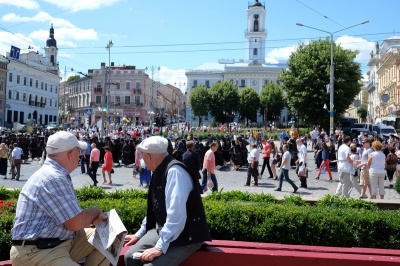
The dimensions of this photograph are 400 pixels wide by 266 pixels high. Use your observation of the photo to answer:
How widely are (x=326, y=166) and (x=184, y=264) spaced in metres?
14.9

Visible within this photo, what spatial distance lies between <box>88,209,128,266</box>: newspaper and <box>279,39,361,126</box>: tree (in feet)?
129

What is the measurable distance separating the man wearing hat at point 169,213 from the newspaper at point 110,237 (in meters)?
0.26

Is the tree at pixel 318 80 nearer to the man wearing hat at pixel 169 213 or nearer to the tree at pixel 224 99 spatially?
the man wearing hat at pixel 169 213

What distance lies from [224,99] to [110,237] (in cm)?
8388

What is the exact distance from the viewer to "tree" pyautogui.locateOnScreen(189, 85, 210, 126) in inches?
3504

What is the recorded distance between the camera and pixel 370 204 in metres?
7.61

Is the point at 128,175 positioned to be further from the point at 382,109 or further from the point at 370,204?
the point at 382,109

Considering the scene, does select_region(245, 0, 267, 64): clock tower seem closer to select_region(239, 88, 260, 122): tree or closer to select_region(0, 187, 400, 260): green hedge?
select_region(239, 88, 260, 122): tree

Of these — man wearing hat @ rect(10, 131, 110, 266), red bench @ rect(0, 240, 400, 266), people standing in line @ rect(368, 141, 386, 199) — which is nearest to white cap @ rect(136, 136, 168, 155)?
man wearing hat @ rect(10, 131, 110, 266)

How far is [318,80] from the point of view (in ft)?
136

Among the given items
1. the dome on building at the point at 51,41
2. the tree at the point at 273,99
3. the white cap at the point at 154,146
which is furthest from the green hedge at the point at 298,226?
the dome on building at the point at 51,41

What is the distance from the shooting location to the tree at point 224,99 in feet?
286

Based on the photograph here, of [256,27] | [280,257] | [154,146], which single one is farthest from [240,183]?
[256,27]

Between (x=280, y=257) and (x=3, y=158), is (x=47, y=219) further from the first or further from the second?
(x=3, y=158)
